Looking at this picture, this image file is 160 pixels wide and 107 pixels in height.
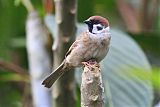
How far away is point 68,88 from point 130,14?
1.14m

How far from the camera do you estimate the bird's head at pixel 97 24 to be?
1.31 meters

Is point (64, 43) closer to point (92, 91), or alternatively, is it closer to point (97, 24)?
point (97, 24)

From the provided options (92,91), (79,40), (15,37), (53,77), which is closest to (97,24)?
(79,40)

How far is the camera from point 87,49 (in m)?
1.39

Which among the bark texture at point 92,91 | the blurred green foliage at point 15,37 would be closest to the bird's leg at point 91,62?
the bark texture at point 92,91

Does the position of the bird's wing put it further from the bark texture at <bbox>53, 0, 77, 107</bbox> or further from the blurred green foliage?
the blurred green foliage

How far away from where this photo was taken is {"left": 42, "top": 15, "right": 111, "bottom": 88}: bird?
4.45 ft

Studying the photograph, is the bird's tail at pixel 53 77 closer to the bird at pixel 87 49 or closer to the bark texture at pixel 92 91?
the bird at pixel 87 49

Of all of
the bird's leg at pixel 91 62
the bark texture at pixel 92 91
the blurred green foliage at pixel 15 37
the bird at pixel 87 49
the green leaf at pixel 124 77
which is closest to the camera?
the bark texture at pixel 92 91

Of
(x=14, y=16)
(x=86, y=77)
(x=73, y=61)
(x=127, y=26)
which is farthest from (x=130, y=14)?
(x=86, y=77)

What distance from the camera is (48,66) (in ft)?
5.58

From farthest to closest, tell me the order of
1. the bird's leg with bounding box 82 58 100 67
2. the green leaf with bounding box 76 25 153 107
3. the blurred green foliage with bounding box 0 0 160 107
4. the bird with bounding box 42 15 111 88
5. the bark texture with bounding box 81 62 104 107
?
the blurred green foliage with bounding box 0 0 160 107 < the green leaf with bounding box 76 25 153 107 < the bird with bounding box 42 15 111 88 < the bird's leg with bounding box 82 58 100 67 < the bark texture with bounding box 81 62 104 107

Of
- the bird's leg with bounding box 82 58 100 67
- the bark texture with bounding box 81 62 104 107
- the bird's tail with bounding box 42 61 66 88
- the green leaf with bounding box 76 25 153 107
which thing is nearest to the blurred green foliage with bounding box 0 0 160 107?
the green leaf with bounding box 76 25 153 107

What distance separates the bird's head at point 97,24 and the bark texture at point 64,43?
1.9 inches
